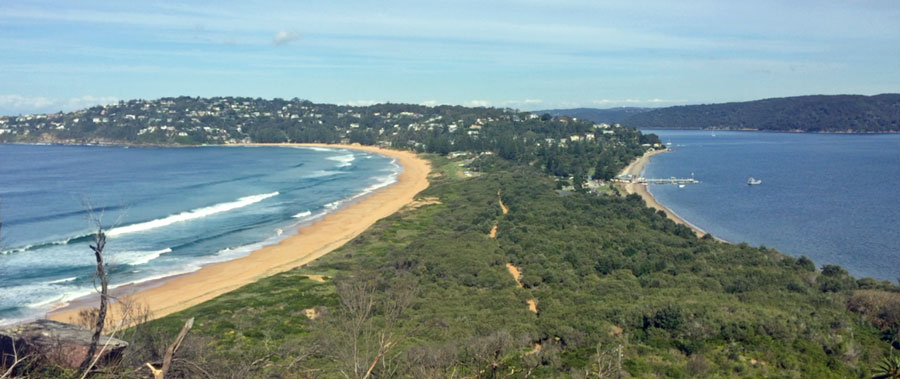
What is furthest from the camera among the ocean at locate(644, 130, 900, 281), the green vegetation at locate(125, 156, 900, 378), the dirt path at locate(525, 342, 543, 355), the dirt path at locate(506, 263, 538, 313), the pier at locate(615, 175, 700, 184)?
the pier at locate(615, 175, 700, 184)

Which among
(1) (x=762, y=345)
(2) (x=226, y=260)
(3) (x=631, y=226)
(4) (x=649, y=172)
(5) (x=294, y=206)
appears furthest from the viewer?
(4) (x=649, y=172)

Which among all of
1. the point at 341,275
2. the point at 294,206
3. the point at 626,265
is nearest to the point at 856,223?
the point at 626,265

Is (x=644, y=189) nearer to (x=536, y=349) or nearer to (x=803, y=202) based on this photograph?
(x=803, y=202)

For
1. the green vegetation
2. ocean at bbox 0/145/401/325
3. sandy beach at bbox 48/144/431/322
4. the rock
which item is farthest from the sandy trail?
the rock

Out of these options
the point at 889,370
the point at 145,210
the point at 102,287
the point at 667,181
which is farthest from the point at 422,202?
the point at 102,287

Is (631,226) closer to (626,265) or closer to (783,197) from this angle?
(626,265)

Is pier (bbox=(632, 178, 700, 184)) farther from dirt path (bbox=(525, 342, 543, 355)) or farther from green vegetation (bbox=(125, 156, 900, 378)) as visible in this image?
dirt path (bbox=(525, 342, 543, 355))
